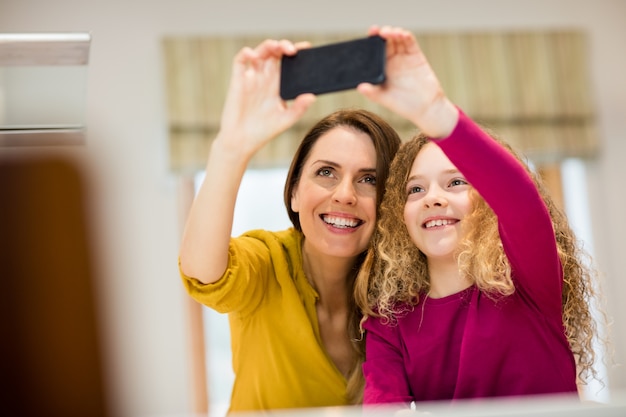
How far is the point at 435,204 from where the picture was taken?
116cm

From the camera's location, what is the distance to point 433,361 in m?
1.13

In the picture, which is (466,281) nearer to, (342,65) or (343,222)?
(343,222)

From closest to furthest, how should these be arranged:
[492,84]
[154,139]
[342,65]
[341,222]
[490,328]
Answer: [342,65], [490,328], [341,222], [154,139], [492,84]

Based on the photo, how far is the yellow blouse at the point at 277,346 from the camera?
1268 mm

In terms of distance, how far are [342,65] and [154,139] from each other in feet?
8.37

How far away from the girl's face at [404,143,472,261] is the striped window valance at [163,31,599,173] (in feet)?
7.10

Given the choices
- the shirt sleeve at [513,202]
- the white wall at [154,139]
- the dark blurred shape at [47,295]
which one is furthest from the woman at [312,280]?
the white wall at [154,139]

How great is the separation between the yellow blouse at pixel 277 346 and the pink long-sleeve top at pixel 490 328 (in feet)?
0.38

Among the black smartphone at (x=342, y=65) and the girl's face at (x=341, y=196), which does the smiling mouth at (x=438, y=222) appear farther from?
the black smartphone at (x=342, y=65)

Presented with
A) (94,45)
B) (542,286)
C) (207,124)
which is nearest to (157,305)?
(207,124)

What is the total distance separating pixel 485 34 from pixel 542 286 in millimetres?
2755

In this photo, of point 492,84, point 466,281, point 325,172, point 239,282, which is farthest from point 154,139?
point 466,281

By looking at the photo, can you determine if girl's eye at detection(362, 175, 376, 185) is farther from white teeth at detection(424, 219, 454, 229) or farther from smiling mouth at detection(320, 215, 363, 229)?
white teeth at detection(424, 219, 454, 229)

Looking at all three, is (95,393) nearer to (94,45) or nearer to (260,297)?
(260,297)
